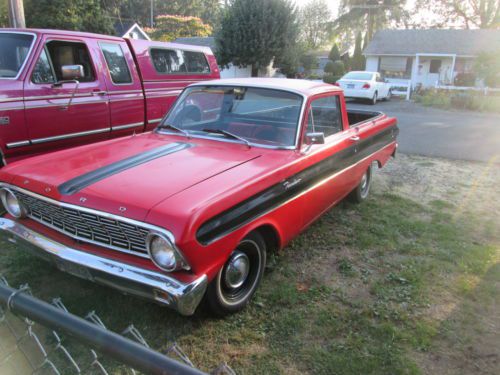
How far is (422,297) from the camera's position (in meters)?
3.47

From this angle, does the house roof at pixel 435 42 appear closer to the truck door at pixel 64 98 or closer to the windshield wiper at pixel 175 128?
the truck door at pixel 64 98

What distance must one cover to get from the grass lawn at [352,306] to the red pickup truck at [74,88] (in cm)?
161

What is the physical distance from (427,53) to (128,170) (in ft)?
97.3

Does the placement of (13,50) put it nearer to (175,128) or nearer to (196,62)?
(175,128)

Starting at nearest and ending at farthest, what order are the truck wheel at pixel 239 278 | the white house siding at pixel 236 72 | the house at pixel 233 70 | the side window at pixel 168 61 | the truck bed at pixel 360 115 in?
the truck wheel at pixel 239 278 < the truck bed at pixel 360 115 < the side window at pixel 168 61 < the house at pixel 233 70 < the white house siding at pixel 236 72

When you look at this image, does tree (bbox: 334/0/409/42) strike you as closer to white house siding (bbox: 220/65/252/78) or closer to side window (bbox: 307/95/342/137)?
white house siding (bbox: 220/65/252/78)

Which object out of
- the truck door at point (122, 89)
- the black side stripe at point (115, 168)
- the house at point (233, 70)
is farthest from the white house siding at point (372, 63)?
the black side stripe at point (115, 168)

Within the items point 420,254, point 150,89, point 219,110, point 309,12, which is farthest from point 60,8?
point 309,12

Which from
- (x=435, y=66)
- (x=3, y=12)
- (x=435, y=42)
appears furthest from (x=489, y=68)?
(x=3, y=12)

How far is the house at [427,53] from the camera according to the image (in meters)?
28.0

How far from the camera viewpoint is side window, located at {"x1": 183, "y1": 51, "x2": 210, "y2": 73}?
7607mm

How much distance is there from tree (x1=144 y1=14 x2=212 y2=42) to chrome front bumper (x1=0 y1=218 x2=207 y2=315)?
3655cm

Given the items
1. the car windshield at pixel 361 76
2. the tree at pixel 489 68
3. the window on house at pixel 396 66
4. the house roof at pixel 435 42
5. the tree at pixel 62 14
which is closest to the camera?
the car windshield at pixel 361 76

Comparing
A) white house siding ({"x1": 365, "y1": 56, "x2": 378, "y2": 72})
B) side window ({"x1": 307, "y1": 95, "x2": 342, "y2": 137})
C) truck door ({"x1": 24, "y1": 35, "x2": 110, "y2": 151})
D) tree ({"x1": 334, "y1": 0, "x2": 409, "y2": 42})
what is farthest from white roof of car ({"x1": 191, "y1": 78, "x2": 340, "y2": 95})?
tree ({"x1": 334, "y1": 0, "x2": 409, "y2": 42})
